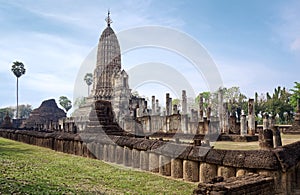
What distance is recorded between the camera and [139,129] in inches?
1030

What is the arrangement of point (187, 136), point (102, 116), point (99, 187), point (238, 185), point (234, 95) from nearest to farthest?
point (238, 185) < point (99, 187) < point (102, 116) < point (187, 136) < point (234, 95)

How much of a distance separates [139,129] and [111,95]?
3266 cm

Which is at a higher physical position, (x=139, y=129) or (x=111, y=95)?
(x=111, y=95)

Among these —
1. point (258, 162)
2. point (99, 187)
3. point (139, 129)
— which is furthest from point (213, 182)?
point (139, 129)

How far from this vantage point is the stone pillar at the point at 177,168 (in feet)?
32.8

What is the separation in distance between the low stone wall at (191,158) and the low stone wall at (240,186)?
45cm

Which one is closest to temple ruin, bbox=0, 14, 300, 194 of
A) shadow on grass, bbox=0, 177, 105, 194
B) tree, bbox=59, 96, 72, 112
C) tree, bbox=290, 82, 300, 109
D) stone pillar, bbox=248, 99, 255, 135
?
stone pillar, bbox=248, 99, 255, 135

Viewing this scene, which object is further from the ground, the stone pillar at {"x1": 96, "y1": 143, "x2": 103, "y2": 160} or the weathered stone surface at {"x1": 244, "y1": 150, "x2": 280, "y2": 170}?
the weathered stone surface at {"x1": 244, "y1": 150, "x2": 280, "y2": 170}

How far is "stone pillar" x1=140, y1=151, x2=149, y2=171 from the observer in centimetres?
1155

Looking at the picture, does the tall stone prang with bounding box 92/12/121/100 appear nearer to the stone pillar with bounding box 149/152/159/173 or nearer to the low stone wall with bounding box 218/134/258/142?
the low stone wall with bounding box 218/134/258/142

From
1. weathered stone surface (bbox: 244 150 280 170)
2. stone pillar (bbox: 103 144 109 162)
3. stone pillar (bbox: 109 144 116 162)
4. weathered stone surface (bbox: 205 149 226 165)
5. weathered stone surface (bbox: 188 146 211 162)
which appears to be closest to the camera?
weathered stone surface (bbox: 244 150 280 170)

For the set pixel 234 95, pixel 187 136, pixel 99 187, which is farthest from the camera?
pixel 234 95

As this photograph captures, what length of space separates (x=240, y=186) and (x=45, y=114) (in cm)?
6137

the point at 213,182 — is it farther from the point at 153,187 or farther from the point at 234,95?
the point at 234,95
